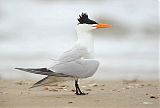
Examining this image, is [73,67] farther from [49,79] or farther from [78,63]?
[49,79]

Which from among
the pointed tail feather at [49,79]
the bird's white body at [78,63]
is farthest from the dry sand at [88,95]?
the bird's white body at [78,63]

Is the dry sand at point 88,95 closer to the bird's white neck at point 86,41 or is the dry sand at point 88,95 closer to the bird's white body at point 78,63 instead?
the bird's white body at point 78,63

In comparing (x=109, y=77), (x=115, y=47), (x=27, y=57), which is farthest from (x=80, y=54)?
(x=115, y=47)

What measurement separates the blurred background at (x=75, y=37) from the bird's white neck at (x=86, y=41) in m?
1.41

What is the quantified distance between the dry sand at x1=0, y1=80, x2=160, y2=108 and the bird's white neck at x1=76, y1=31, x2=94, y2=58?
0.42 metres

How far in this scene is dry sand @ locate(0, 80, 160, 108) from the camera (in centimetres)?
387

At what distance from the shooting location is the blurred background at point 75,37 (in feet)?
22.0

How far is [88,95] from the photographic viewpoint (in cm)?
450

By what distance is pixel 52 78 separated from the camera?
4449 mm

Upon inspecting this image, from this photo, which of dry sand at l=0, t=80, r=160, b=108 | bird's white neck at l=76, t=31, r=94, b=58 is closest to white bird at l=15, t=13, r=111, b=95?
bird's white neck at l=76, t=31, r=94, b=58

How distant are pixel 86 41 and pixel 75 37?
3920 mm

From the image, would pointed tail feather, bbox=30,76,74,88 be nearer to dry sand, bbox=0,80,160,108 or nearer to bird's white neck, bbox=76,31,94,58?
dry sand, bbox=0,80,160,108

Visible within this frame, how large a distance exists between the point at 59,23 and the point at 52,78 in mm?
5342

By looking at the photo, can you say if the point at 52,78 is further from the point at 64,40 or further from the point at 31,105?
the point at 64,40
